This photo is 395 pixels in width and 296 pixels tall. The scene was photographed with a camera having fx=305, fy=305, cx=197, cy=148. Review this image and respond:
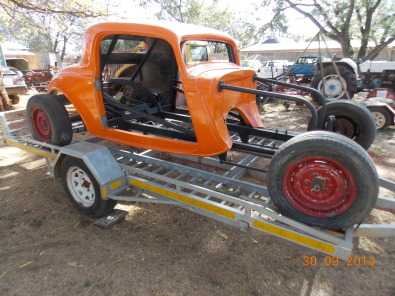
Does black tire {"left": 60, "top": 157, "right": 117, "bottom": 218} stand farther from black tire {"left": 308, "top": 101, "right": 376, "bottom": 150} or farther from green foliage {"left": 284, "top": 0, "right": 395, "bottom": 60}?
green foliage {"left": 284, "top": 0, "right": 395, "bottom": 60}

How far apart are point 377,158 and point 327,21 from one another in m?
9.74

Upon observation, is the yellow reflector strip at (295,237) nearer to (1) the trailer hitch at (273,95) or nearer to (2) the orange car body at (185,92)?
(2) the orange car body at (185,92)

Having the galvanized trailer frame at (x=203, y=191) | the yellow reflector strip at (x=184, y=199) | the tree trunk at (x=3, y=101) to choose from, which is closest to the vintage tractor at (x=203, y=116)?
the galvanized trailer frame at (x=203, y=191)

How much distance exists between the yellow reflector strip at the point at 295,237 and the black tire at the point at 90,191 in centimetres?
175

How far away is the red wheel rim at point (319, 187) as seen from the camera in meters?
2.34

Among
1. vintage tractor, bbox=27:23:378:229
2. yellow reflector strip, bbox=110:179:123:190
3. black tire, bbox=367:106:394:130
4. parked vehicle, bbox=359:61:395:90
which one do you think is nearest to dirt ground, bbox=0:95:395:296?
yellow reflector strip, bbox=110:179:123:190

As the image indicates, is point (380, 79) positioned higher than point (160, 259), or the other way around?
point (380, 79)

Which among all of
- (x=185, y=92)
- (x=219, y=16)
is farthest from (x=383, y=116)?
(x=219, y=16)

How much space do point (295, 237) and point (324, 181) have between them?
0.50 m

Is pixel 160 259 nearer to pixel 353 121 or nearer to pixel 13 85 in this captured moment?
pixel 353 121

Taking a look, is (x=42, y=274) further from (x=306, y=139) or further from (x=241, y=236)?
(x=306, y=139)

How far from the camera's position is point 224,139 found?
122 inches

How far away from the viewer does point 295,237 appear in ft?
7.97

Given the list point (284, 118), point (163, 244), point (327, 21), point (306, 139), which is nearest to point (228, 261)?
point (163, 244)
